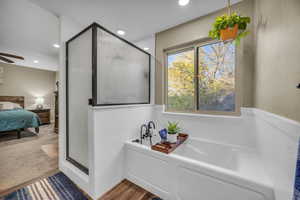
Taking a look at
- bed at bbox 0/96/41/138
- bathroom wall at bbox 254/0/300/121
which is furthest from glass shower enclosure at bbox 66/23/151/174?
bed at bbox 0/96/41/138

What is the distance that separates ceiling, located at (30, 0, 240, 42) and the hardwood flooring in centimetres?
255

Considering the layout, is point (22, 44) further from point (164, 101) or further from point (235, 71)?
point (235, 71)

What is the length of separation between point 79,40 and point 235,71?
2.40 metres

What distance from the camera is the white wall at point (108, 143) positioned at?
4.60 feet

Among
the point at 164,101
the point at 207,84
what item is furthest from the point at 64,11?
the point at 207,84

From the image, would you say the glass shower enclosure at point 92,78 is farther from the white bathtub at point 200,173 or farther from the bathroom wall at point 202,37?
the white bathtub at point 200,173

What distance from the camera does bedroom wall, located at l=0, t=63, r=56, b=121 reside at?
450 cm

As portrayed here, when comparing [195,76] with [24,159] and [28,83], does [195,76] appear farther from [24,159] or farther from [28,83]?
[28,83]

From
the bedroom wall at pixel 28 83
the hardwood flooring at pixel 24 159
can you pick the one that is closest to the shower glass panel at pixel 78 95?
the hardwood flooring at pixel 24 159

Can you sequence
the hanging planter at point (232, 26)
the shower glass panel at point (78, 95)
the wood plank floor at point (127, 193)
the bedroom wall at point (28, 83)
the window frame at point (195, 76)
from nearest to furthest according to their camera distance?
1. the hanging planter at point (232, 26)
2. the wood plank floor at point (127, 193)
3. the shower glass panel at point (78, 95)
4. the window frame at point (195, 76)
5. the bedroom wall at point (28, 83)

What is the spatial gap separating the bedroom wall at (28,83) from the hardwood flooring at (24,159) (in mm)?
2223

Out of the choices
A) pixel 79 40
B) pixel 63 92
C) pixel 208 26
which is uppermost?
pixel 208 26

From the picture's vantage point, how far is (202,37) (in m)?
2.05

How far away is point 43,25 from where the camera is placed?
227 centimetres
